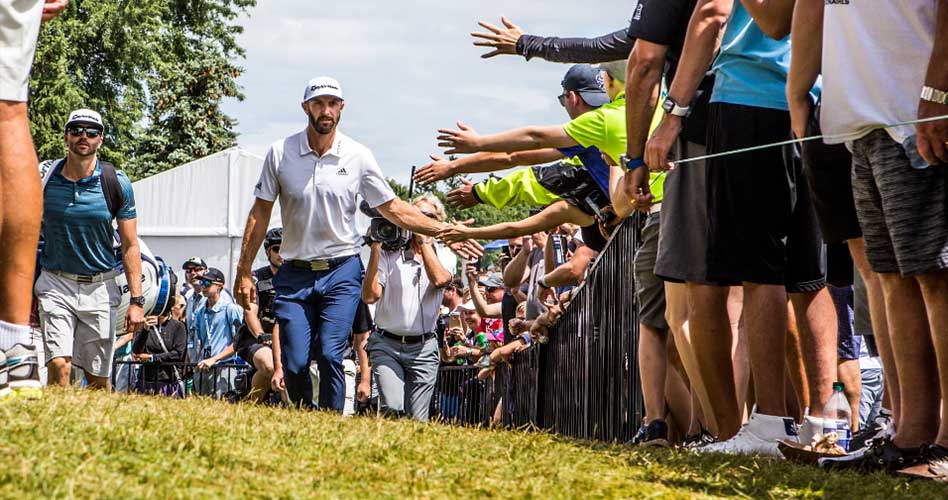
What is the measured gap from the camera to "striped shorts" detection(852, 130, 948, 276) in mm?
4012

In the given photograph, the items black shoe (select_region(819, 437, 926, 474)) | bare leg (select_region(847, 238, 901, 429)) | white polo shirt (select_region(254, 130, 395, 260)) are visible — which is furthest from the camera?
white polo shirt (select_region(254, 130, 395, 260))

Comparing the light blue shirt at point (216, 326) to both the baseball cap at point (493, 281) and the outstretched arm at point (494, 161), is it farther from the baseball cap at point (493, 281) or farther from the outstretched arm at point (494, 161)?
the outstretched arm at point (494, 161)

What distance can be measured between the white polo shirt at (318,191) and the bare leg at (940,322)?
5.79 meters

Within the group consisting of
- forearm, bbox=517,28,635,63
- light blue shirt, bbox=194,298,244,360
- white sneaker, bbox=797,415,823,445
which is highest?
forearm, bbox=517,28,635,63

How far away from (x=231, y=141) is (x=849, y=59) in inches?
2027

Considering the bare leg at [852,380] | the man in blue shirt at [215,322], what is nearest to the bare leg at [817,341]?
the bare leg at [852,380]

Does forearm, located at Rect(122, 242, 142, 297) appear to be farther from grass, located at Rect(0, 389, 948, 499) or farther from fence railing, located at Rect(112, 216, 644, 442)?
grass, located at Rect(0, 389, 948, 499)

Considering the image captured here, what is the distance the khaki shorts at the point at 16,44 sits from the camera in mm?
4711

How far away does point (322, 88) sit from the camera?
9617mm

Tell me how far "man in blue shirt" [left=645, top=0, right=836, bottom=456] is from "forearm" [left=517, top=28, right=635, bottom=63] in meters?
1.26

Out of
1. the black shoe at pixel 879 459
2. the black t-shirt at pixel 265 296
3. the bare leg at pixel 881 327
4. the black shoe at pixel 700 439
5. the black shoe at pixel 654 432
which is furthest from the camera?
the black t-shirt at pixel 265 296

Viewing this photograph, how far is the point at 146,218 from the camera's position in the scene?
26156mm

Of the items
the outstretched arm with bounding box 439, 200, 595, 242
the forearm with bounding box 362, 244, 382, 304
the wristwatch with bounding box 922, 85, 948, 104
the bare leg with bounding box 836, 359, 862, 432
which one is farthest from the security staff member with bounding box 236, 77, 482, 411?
the wristwatch with bounding box 922, 85, 948, 104

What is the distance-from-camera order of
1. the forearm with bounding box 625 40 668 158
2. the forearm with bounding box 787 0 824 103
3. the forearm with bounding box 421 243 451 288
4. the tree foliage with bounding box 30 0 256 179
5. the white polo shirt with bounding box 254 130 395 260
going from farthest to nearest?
the tree foliage with bounding box 30 0 256 179 < the forearm with bounding box 421 243 451 288 < the white polo shirt with bounding box 254 130 395 260 < the forearm with bounding box 625 40 668 158 < the forearm with bounding box 787 0 824 103
